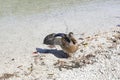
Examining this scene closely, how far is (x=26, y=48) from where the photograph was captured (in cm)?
777

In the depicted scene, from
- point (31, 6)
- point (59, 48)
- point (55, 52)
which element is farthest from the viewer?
point (31, 6)

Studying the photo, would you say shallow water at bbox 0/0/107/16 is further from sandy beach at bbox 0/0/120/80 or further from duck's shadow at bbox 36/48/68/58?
duck's shadow at bbox 36/48/68/58

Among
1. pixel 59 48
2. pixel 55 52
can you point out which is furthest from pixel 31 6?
pixel 55 52

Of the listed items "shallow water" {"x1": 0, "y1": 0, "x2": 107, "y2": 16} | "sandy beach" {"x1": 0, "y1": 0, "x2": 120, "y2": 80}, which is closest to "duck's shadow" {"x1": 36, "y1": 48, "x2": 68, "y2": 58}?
"sandy beach" {"x1": 0, "y1": 0, "x2": 120, "y2": 80}

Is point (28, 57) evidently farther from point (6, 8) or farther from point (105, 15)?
point (6, 8)

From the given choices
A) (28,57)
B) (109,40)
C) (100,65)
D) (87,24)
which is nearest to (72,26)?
(87,24)

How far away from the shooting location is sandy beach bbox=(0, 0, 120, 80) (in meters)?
6.17

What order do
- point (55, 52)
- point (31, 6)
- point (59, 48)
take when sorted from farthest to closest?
1. point (31, 6)
2. point (59, 48)
3. point (55, 52)

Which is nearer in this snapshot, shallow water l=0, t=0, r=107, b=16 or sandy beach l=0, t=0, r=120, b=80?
sandy beach l=0, t=0, r=120, b=80

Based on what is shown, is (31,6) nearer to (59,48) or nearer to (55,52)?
Answer: (59,48)

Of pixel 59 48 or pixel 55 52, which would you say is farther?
pixel 59 48

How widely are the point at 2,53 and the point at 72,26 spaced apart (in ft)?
8.17

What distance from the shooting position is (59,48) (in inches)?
297

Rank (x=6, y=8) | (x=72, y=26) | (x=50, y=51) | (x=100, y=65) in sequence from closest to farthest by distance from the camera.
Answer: (x=100, y=65)
(x=50, y=51)
(x=72, y=26)
(x=6, y=8)
